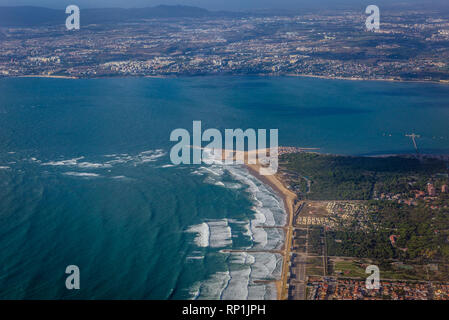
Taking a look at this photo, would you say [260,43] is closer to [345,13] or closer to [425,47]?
[425,47]

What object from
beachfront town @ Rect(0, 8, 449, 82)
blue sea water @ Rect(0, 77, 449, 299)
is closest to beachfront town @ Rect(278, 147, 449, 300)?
blue sea water @ Rect(0, 77, 449, 299)

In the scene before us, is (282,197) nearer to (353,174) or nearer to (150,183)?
(353,174)

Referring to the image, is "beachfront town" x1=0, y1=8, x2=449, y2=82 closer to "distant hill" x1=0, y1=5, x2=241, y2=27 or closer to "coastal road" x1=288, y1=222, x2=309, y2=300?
"distant hill" x1=0, y1=5, x2=241, y2=27

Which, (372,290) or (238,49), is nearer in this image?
(372,290)

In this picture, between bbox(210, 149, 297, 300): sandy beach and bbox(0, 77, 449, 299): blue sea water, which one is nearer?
bbox(210, 149, 297, 300): sandy beach

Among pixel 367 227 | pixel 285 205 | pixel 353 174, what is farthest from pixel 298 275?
pixel 353 174

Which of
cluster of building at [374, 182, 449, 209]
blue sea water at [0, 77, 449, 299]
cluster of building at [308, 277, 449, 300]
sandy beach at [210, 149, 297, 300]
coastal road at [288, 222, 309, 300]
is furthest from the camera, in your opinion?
cluster of building at [374, 182, 449, 209]
